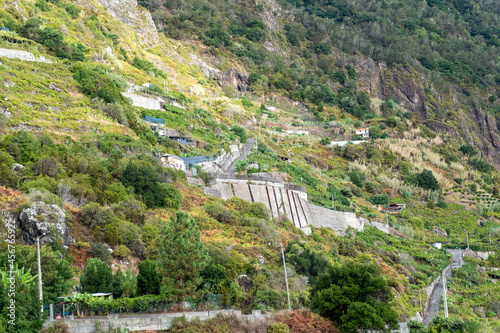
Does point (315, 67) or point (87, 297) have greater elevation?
point (87, 297)

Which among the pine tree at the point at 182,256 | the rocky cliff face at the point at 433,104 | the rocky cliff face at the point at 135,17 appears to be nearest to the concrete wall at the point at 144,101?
the rocky cliff face at the point at 135,17

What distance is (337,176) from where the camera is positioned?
8556cm

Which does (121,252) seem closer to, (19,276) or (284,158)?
(19,276)

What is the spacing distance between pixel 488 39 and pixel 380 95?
5698 cm

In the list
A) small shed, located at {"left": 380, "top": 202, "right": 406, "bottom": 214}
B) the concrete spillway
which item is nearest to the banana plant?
the concrete spillway

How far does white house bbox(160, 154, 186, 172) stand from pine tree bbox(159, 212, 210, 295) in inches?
997

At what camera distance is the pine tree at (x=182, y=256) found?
2792 centimetres

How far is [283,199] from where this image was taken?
189ft

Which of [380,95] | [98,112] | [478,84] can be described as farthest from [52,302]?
[478,84]

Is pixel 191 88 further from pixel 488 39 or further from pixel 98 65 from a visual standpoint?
pixel 488 39

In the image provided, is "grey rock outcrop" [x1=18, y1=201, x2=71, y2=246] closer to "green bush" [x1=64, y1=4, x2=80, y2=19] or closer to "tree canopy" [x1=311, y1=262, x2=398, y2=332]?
"tree canopy" [x1=311, y1=262, x2=398, y2=332]

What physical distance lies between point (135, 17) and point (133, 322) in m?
92.9

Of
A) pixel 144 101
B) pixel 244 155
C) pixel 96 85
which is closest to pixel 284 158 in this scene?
pixel 244 155

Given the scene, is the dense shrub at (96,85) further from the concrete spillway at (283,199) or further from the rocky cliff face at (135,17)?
A: the rocky cliff face at (135,17)
